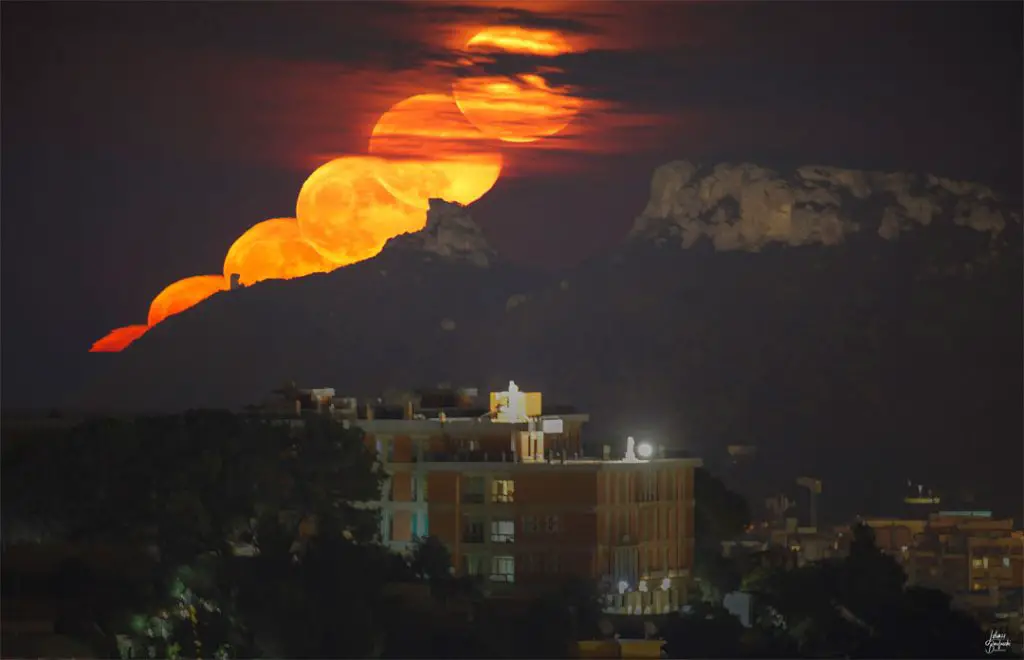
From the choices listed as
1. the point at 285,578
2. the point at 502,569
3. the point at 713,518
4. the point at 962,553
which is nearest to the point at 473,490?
the point at 502,569

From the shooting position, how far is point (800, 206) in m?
24.8

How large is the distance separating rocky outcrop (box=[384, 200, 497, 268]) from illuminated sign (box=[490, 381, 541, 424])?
1037 mm

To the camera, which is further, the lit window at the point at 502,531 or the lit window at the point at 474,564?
the lit window at the point at 502,531

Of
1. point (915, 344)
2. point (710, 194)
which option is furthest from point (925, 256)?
point (710, 194)

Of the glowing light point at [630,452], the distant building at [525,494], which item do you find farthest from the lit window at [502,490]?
the glowing light point at [630,452]

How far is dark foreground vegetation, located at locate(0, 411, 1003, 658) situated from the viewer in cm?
1969

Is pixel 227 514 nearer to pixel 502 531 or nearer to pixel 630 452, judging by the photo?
pixel 502 531

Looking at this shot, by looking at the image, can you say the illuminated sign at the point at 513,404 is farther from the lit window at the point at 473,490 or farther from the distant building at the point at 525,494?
the lit window at the point at 473,490

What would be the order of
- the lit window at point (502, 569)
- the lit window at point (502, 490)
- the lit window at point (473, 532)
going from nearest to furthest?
1. the lit window at point (502, 569)
2. the lit window at point (473, 532)
3. the lit window at point (502, 490)

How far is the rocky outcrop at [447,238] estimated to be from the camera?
76.4ft

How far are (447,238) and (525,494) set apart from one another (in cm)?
188

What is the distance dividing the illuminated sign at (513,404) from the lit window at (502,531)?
0.96 m
